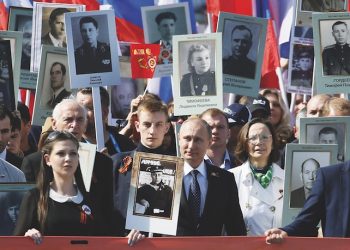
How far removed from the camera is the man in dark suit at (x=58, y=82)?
478 inches

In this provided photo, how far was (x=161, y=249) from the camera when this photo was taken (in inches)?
356

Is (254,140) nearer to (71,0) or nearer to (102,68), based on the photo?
(102,68)

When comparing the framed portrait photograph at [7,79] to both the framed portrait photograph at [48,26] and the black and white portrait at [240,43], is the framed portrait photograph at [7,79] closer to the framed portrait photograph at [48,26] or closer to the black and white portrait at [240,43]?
the framed portrait photograph at [48,26]

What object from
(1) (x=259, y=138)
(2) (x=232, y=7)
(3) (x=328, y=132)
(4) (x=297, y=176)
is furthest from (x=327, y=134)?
(2) (x=232, y=7)

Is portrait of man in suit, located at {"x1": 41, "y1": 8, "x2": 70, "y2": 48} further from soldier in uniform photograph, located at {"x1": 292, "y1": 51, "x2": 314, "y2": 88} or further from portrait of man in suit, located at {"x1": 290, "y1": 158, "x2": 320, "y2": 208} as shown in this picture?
portrait of man in suit, located at {"x1": 290, "y1": 158, "x2": 320, "y2": 208}

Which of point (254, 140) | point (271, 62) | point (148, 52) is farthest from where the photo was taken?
point (271, 62)

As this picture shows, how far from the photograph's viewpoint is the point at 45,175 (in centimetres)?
929

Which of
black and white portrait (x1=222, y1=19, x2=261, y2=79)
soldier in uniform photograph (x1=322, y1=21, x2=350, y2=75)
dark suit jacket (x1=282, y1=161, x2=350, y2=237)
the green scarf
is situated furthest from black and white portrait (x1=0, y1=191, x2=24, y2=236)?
black and white portrait (x1=222, y1=19, x2=261, y2=79)

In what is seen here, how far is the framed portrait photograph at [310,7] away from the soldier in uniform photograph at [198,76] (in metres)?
2.05

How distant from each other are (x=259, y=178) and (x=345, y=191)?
5.51ft

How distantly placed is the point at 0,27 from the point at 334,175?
764cm

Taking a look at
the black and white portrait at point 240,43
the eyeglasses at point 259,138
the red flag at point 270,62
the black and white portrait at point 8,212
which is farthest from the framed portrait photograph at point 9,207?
the red flag at point 270,62

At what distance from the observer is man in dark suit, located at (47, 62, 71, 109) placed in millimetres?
12148

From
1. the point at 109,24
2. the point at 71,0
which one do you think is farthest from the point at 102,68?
the point at 71,0
